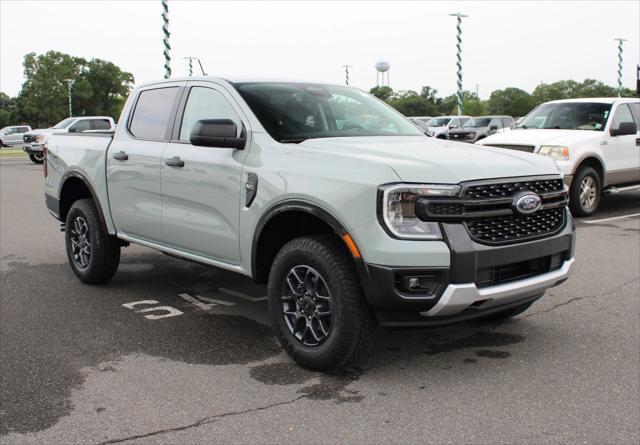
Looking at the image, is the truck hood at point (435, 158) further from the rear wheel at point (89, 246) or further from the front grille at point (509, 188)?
the rear wheel at point (89, 246)

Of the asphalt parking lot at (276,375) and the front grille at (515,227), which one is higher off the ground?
the front grille at (515,227)

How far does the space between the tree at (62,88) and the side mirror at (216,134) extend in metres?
92.5

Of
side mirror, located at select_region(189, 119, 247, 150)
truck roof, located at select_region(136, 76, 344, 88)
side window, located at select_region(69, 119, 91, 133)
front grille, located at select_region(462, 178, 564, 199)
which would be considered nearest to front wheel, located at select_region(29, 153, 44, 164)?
side window, located at select_region(69, 119, 91, 133)

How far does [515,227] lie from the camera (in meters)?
4.00

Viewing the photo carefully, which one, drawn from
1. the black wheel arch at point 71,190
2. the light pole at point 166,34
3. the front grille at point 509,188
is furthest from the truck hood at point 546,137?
the light pole at point 166,34

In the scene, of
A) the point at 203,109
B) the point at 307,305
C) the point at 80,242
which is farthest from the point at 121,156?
the point at 307,305

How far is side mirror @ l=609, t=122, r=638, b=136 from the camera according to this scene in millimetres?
10672

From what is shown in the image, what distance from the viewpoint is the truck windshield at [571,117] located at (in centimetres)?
1107

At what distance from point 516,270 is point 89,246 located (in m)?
3.99

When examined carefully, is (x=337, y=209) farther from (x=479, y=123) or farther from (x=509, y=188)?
(x=479, y=123)

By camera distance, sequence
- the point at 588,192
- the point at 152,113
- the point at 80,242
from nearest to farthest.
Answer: the point at 152,113
the point at 80,242
the point at 588,192

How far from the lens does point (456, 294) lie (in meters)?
3.64

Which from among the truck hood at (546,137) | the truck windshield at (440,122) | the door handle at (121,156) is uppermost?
the truck windshield at (440,122)

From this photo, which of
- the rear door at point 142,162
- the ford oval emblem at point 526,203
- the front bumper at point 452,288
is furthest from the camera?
the rear door at point 142,162
